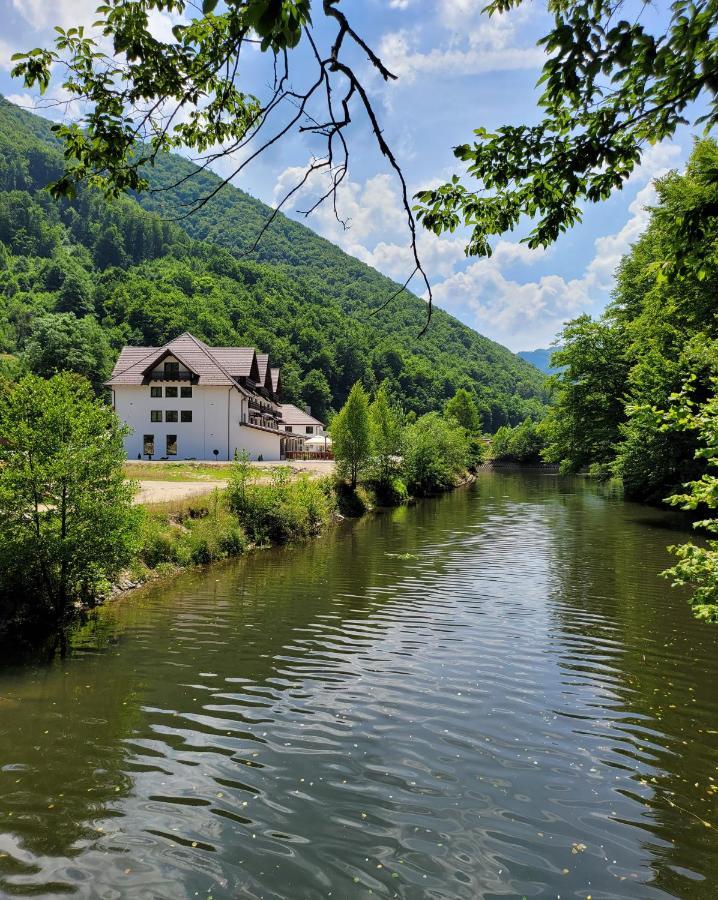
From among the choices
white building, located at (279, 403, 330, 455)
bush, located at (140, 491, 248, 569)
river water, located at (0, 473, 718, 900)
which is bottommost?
river water, located at (0, 473, 718, 900)

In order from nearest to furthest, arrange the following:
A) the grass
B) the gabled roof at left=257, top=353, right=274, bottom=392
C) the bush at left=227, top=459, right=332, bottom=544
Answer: the bush at left=227, top=459, right=332, bottom=544 → the grass → the gabled roof at left=257, top=353, right=274, bottom=392

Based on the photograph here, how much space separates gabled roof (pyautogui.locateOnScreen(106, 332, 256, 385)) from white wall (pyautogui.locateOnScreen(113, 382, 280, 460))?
927mm

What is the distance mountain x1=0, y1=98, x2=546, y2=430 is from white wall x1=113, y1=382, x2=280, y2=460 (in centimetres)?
3683

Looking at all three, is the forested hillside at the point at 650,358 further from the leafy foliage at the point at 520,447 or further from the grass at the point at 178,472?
the leafy foliage at the point at 520,447

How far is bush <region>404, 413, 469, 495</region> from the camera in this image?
163ft

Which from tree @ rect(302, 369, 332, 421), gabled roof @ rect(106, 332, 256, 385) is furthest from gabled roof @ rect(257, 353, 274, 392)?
tree @ rect(302, 369, 332, 421)

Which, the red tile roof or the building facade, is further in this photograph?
the building facade

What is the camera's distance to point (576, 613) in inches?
590

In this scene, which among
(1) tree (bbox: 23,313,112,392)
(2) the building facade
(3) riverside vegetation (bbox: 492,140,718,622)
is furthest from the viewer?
(1) tree (bbox: 23,313,112,392)

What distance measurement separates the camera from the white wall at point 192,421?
2138 inches

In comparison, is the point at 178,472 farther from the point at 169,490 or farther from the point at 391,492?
the point at 391,492

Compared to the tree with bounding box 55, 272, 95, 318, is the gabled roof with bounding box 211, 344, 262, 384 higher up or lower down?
lower down

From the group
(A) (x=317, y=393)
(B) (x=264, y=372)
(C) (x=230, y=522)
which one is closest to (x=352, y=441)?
(C) (x=230, y=522)

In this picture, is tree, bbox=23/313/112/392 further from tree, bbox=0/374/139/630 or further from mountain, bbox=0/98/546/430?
tree, bbox=0/374/139/630
